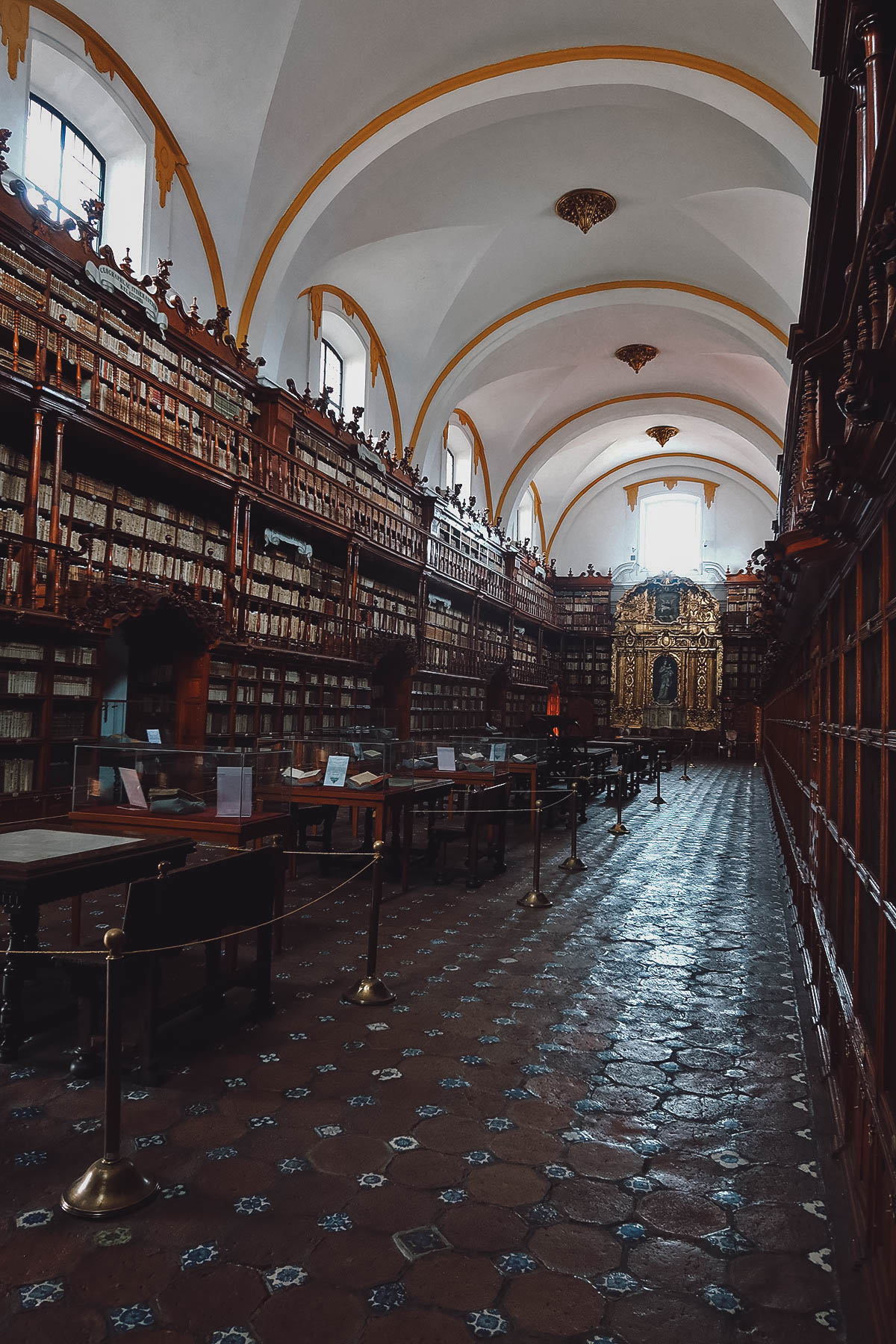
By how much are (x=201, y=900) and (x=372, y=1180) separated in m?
1.43

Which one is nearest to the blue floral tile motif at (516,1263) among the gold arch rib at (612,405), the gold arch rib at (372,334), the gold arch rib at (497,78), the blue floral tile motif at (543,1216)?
the blue floral tile motif at (543,1216)

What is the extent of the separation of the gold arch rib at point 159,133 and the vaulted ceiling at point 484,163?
4.4 inches

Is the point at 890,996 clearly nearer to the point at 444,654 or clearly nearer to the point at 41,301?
the point at 41,301

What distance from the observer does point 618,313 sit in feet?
61.6

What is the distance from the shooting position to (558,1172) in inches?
114

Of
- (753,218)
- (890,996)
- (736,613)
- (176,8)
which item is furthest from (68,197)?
(736,613)

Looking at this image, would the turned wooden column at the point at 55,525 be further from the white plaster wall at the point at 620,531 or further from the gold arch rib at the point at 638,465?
the white plaster wall at the point at 620,531

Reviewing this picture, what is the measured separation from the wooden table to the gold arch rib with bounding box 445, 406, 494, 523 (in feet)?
61.8

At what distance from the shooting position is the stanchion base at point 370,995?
14.4ft

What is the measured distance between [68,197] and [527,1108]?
1036cm

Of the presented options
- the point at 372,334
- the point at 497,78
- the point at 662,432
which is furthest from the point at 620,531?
the point at 497,78

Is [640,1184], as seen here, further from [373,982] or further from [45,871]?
[45,871]

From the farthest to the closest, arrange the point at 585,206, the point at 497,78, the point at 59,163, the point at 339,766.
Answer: the point at 585,206, the point at 497,78, the point at 59,163, the point at 339,766

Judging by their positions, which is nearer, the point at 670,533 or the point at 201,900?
the point at 201,900
